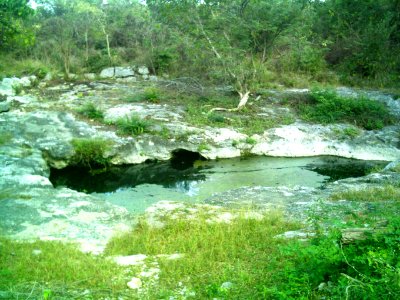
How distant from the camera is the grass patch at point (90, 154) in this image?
1127 cm

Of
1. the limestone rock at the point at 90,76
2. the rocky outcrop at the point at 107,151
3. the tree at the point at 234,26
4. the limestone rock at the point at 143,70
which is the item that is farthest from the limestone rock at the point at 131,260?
the limestone rock at the point at 143,70

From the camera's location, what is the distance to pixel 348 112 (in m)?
15.1

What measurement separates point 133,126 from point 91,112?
186cm

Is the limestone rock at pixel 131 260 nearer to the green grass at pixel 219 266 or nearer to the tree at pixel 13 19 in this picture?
the green grass at pixel 219 266

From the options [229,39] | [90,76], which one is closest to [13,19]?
[229,39]

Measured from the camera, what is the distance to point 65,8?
23344mm

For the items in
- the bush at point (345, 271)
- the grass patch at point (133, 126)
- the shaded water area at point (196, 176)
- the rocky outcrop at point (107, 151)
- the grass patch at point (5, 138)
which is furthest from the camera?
the grass patch at point (133, 126)

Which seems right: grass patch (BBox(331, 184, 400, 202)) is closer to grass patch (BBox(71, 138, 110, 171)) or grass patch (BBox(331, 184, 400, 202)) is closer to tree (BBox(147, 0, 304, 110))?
grass patch (BBox(71, 138, 110, 171))

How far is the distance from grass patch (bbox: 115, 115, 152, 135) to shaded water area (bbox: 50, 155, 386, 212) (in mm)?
1226

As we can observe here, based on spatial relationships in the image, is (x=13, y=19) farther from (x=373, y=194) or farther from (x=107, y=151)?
(x=373, y=194)

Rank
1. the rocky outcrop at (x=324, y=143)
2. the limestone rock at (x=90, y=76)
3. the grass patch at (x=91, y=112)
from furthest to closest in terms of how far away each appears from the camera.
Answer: the limestone rock at (x=90, y=76) → the grass patch at (x=91, y=112) → the rocky outcrop at (x=324, y=143)

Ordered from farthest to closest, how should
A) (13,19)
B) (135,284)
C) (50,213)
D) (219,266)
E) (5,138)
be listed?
(5,138) < (50,213) < (13,19) < (219,266) < (135,284)

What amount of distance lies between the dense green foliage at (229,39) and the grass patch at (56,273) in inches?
413

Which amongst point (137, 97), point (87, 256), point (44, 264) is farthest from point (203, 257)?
point (137, 97)
